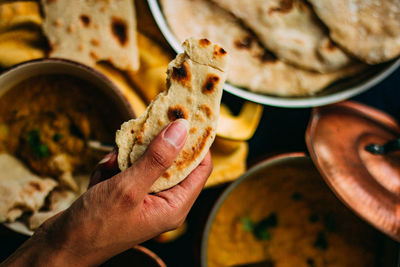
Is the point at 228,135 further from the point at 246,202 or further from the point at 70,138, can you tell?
the point at 70,138

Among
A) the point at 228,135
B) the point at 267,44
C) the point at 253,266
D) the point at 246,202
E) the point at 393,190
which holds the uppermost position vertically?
the point at 267,44

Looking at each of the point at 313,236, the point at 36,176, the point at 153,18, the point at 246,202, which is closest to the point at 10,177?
the point at 36,176

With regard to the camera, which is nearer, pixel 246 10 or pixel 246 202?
pixel 246 10

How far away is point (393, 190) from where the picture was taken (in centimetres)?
106

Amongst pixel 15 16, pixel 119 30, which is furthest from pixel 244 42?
pixel 15 16

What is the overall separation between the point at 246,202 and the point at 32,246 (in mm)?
785

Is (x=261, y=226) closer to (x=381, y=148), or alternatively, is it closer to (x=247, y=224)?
(x=247, y=224)

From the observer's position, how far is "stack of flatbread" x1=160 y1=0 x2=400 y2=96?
1057 millimetres

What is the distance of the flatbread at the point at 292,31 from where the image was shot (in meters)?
1.07

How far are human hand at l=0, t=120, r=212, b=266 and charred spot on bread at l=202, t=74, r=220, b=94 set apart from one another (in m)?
0.09

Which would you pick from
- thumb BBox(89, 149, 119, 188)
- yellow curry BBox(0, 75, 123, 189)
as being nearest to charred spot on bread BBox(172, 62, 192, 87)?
thumb BBox(89, 149, 119, 188)

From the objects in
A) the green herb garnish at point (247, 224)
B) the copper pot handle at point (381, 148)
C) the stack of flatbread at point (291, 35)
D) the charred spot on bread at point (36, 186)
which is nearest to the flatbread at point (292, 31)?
the stack of flatbread at point (291, 35)

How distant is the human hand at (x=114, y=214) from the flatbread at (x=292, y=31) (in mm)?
526

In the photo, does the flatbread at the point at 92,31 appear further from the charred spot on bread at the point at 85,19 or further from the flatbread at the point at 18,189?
the flatbread at the point at 18,189
